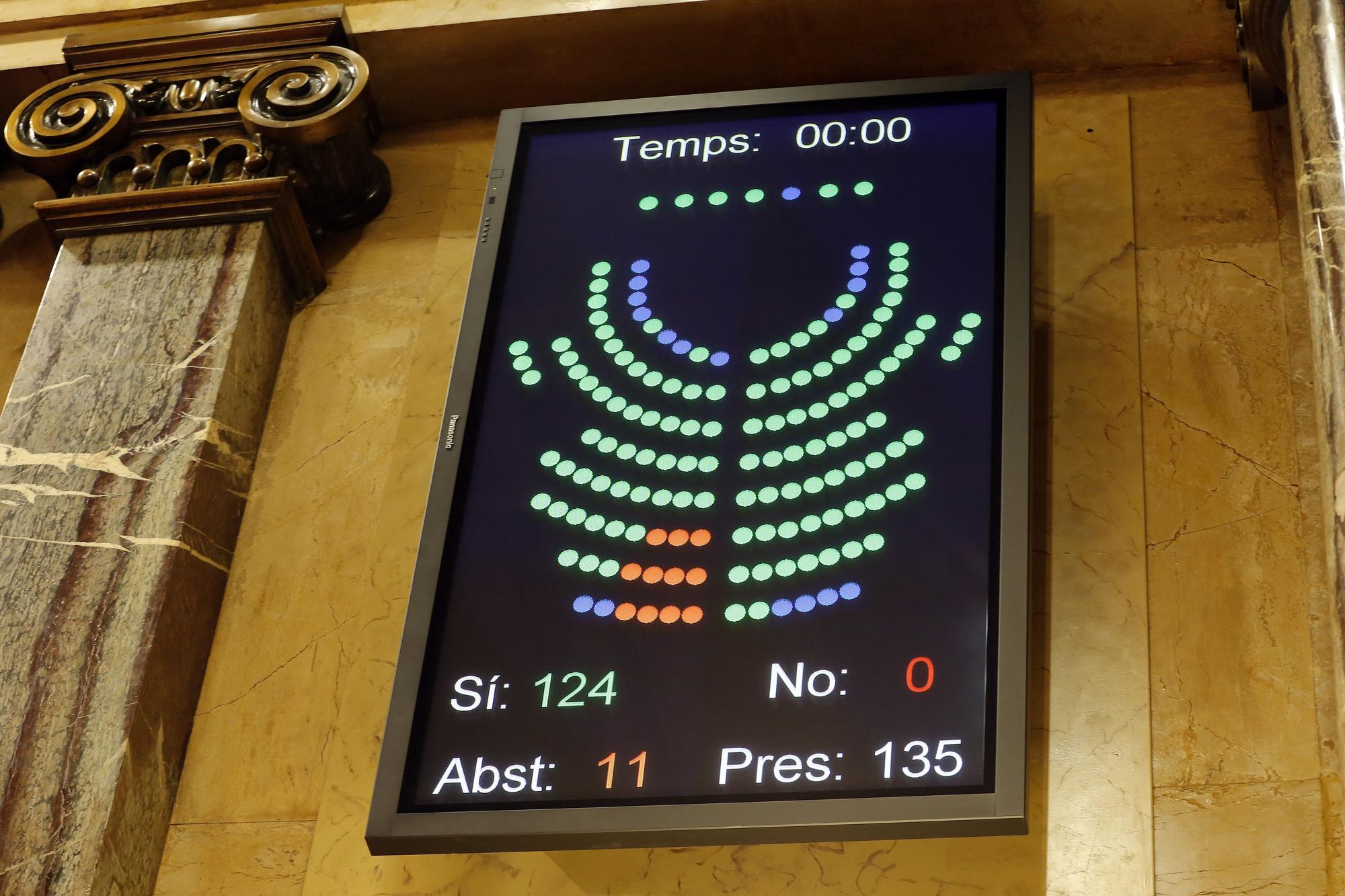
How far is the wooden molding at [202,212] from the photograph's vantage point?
377 centimetres

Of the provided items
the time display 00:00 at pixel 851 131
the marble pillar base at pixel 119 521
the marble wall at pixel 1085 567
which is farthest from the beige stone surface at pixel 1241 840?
the marble pillar base at pixel 119 521

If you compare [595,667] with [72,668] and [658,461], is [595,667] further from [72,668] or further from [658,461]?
[72,668]

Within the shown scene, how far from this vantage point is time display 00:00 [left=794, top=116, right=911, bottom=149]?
3410 mm

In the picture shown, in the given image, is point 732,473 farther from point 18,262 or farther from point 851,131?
point 18,262

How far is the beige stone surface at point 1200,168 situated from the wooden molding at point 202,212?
6.45ft

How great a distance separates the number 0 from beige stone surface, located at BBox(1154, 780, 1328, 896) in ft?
1.66

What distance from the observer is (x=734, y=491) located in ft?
9.64

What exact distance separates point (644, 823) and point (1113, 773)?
857 millimetres

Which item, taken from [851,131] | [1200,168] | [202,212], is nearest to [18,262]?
[202,212]

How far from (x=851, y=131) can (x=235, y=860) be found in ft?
6.42

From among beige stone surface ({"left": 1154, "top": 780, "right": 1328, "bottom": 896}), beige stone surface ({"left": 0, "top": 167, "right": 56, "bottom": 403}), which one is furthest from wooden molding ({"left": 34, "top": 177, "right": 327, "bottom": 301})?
beige stone surface ({"left": 1154, "top": 780, "right": 1328, "bottom": 896})

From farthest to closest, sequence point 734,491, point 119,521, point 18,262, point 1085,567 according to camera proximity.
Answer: point 18,262 < point 119,521 < point 1085,567 < point 734,491

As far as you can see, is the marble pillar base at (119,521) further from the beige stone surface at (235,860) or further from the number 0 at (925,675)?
the number 0 at (925,675)

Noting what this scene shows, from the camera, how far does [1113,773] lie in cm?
282
